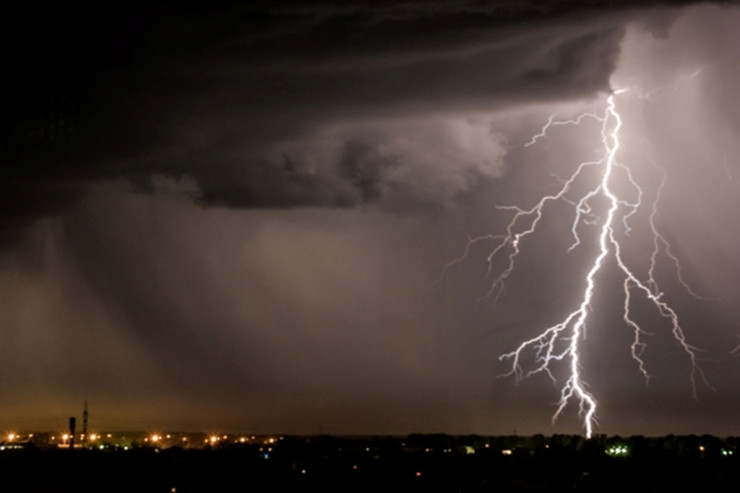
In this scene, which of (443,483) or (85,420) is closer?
(443,483)

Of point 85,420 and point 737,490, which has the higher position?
point 85,420

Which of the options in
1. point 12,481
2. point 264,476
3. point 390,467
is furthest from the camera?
point 390,467

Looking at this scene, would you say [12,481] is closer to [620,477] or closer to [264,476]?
[264,476]

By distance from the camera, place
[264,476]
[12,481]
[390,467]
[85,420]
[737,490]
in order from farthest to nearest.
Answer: [85,420] < [390,467] < [264,476] < [12,481] < [737,490]

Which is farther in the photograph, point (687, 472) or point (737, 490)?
point (687, 472)

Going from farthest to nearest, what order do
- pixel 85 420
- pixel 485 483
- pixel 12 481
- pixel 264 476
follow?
pixel 85 420 → pixel 264 476 → pixel 12 481 → pixel 485 483

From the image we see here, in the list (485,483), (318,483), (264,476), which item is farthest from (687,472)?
(264,476)

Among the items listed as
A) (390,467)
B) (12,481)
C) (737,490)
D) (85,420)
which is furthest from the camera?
(85,420)

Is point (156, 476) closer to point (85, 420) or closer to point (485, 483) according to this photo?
point (485, 483)

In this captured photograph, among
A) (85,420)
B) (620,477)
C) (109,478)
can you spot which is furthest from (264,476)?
(85,420)
